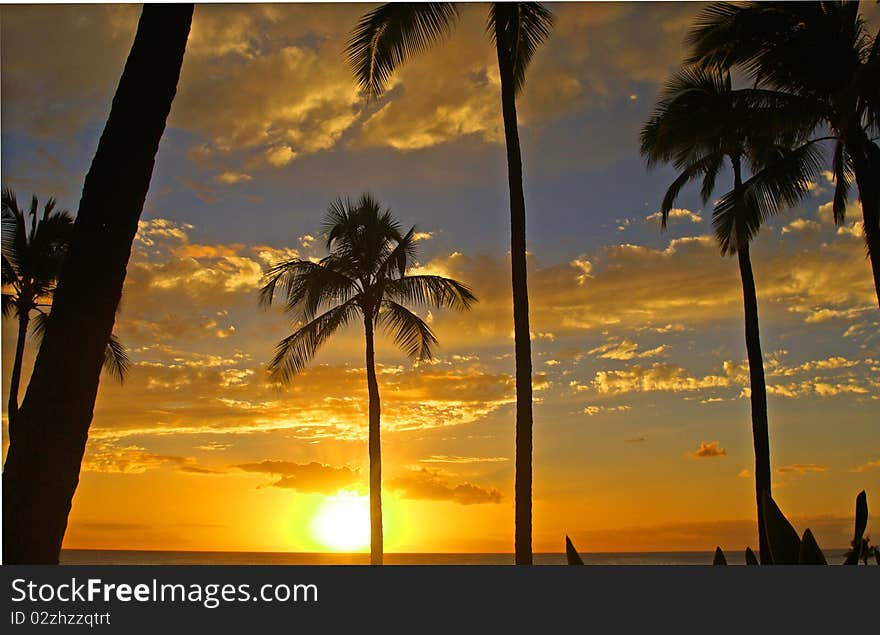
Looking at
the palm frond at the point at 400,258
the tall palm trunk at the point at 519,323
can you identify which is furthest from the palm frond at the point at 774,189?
the palm frond at the point at 400,258

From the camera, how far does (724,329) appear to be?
18719mm

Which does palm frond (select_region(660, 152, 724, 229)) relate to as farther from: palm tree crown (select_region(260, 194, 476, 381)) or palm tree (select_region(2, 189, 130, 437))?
palm tree (select_region(2, 189, 130, 437))

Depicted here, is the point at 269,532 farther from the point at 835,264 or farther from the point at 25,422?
the point at 25,422

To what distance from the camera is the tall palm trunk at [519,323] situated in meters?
9.79

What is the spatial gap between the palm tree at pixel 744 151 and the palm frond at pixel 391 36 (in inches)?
173

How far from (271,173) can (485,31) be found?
232 inches

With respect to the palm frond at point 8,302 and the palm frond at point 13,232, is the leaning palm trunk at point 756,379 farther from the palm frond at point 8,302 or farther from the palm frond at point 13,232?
the palm frond at point 8,302

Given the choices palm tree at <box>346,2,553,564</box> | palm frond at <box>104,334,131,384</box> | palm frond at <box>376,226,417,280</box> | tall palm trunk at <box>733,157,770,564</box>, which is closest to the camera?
palm tree at <box>346,2,553,564</box>

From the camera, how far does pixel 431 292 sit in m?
18.7

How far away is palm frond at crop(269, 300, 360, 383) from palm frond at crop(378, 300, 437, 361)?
1010 mm

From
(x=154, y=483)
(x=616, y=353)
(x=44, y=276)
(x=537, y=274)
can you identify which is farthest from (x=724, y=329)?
(x=154, y=483)

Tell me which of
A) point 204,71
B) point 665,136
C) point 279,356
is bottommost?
point 279,356

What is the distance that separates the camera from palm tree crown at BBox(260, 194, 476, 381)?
18.4 metres

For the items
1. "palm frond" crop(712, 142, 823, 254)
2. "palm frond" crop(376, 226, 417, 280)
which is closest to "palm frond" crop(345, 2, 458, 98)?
"palm frond" crop(712, 142, 823, 254)
